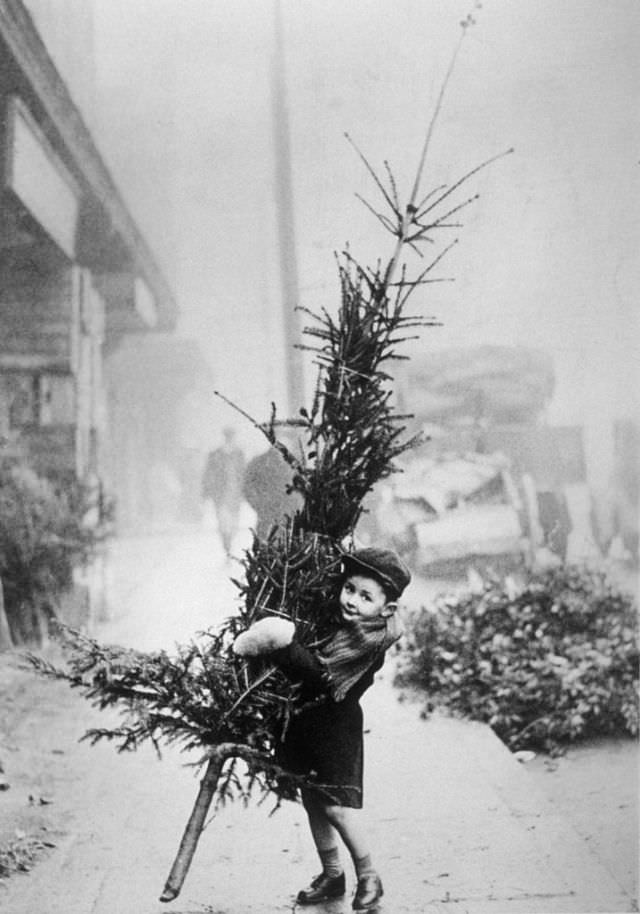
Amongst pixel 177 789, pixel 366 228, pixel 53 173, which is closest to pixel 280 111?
pixel 366 228

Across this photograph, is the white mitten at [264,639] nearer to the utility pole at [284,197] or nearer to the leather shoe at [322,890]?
the leather shoe at [322,890]

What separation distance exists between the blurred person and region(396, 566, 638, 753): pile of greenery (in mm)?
783

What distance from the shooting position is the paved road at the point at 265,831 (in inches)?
74.6

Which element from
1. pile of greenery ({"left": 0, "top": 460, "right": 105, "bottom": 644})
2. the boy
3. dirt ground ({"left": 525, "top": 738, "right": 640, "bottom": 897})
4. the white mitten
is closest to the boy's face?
the boy

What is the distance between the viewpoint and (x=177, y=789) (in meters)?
2.10

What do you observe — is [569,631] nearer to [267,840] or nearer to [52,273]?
[267,840]

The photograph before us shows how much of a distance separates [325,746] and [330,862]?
0.28 metres

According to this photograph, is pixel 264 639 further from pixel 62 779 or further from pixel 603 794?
pixel 603 794

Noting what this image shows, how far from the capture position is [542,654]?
294cm

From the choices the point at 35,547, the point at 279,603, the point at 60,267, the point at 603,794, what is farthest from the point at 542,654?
the point at 60,267

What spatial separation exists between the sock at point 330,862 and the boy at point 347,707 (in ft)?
0.11

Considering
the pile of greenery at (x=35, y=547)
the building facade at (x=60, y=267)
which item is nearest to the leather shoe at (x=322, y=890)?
the pile of greenery at (x=35, y=547)

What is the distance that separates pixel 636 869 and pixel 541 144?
222cm

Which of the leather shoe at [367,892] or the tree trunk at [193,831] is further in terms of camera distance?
the leather shoe at [367,892]
